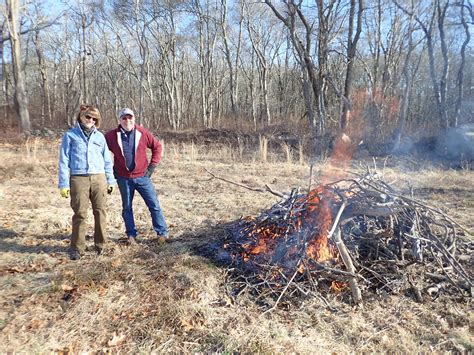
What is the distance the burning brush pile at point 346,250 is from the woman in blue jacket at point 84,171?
1.67 m

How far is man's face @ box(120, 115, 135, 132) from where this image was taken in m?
4.07

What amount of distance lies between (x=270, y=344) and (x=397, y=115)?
2382 cm

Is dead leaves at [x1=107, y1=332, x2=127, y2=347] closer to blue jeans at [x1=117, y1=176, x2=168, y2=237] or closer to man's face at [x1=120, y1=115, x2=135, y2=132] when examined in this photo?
blue jeans at [x1=117, y1=176, x2=168, y2=237]

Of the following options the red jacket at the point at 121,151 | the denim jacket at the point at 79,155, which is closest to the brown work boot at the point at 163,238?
the red jacket at the point at 121,151

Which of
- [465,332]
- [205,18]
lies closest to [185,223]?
[465,332]

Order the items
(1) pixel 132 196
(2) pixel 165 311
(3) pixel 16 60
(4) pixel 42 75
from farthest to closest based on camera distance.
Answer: (4) pixel 42 75 → (3) pixel 16 60 → (1) pixel 132 196 → (2) pixel 165 311

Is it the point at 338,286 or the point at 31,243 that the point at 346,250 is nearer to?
the point at 338,286

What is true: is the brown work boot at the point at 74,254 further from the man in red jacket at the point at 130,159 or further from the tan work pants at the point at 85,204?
the man in red jacket at the point at 130,159

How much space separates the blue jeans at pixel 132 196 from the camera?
423 centimetres

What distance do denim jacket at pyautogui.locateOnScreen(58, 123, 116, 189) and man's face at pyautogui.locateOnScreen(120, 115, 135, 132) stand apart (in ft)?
1.00

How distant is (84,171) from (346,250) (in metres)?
3.05

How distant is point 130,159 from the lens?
13.6ft

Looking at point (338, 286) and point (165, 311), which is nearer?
point (165, 311)

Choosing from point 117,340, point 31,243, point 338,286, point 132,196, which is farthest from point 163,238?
point 338,286
